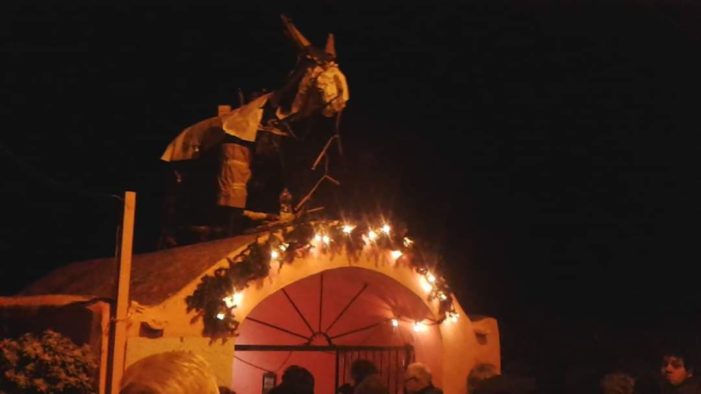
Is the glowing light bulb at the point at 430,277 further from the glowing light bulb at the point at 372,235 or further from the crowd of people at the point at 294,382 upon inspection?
the crowd of people at the point at 294,382

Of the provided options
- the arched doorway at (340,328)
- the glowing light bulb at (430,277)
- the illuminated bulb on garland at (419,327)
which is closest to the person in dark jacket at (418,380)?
the arched doorway at (340,328)

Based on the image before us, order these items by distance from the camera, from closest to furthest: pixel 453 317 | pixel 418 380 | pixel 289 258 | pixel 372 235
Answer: pixel 418 380
pixel 289 258
pixel 372 235
pixel 453 317

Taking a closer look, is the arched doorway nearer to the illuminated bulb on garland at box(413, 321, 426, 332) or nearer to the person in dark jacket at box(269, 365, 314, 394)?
the illuminated bulb on garland at box(413, 321, 426, 332)

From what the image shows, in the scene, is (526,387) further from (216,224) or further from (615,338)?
(615,338)

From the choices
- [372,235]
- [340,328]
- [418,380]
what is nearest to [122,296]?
[418,380]

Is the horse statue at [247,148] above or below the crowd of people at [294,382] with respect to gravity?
above

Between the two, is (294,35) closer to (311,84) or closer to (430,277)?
(311,84)

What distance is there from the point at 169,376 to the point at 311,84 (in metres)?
4.15

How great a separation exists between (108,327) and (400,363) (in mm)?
4994

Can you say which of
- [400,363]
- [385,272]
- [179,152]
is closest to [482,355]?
[400,363]

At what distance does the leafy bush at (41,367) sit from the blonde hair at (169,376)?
1.36 ft

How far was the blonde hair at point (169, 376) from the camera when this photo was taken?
245 inches

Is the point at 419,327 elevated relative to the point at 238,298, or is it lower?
lower

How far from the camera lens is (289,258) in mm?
8133
